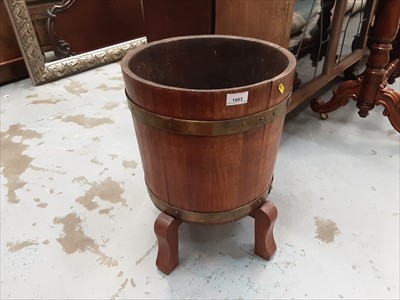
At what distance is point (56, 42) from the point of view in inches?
92.3

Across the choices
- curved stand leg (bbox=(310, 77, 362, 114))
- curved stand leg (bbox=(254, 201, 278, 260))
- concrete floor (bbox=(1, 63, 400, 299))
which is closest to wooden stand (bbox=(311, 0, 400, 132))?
curved stand leg (bbox=(310, 77, 362, 114))

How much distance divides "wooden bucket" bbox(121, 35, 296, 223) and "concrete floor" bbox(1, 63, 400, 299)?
0.24 m

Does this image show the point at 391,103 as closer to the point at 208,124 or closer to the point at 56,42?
the point at 208,124

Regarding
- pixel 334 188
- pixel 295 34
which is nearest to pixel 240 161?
pixel 334 188

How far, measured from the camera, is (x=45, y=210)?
1.28 meters

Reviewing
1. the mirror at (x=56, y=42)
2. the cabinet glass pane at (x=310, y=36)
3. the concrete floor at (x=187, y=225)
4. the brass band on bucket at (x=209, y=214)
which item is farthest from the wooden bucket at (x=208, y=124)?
the mirror at (x=56, y=42)

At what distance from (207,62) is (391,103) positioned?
3.37 feet

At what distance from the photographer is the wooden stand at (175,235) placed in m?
0.95

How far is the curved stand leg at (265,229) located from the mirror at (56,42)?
1981 mm

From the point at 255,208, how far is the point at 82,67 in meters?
2.02

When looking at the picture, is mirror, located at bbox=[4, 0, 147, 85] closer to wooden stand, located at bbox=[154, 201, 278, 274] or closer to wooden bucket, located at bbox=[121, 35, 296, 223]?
wooden bucket, located at bbox=[121, 35, 296, 223]

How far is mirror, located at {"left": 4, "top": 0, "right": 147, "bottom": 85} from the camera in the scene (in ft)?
7.05

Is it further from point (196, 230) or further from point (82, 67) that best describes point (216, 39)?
point (82, 67)

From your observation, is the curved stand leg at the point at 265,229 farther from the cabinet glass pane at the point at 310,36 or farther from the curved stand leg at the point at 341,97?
the curved stand leg at the point at 341,97
